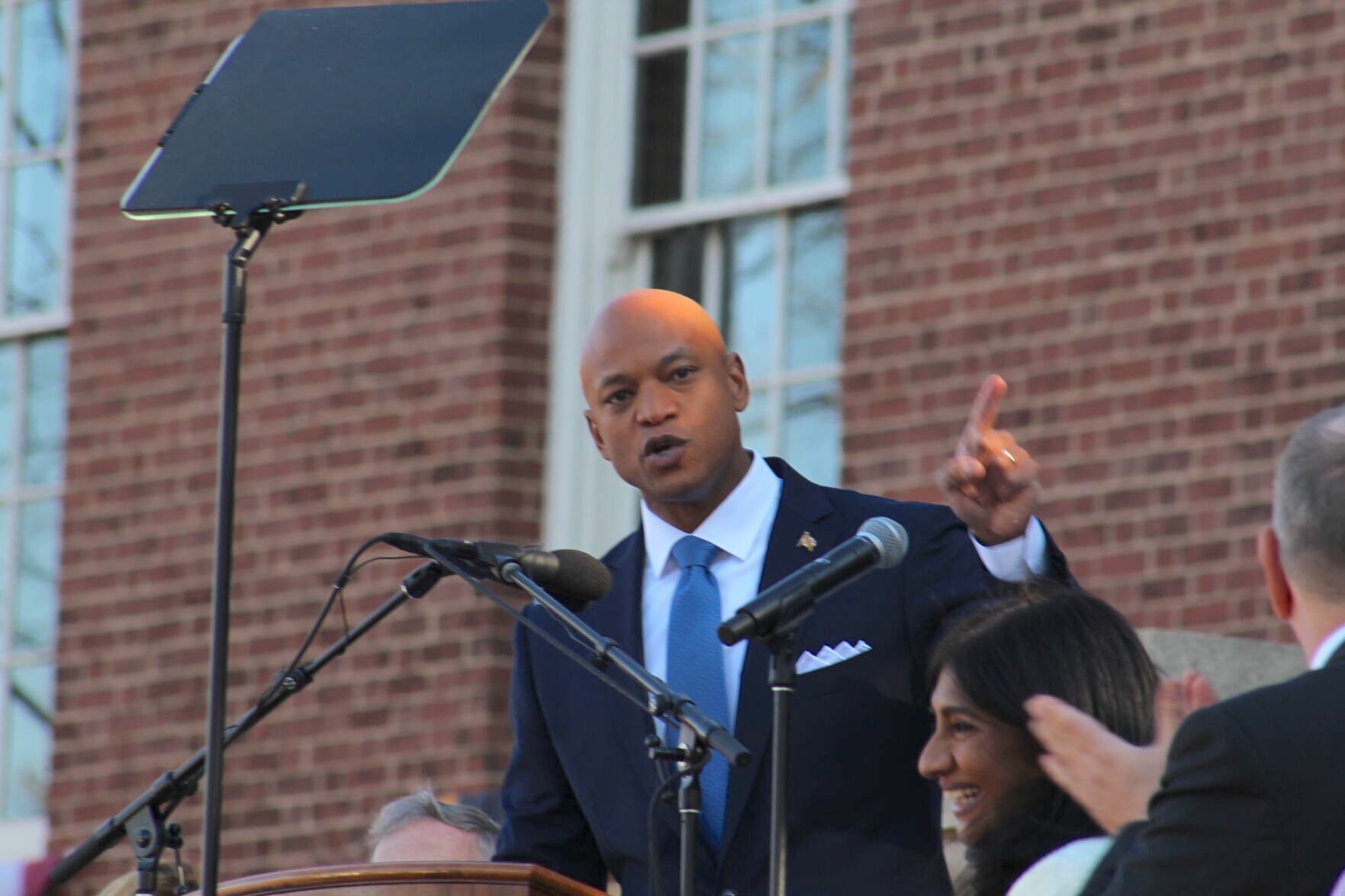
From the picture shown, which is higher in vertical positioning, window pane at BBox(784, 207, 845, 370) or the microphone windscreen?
window pane at BBox(784, 207, 845, 370)

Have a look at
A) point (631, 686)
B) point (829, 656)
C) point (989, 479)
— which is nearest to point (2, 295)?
point (631, 686)

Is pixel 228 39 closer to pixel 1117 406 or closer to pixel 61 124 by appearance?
pixel 61 124

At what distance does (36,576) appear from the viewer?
1027 cm

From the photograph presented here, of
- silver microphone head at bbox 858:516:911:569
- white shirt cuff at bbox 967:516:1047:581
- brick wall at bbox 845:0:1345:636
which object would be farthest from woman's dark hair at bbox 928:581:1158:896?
brick wall at bbox 845:0:1345:636

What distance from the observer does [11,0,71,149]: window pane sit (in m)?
10.5

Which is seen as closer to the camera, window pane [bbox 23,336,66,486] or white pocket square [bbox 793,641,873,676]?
white pocket square [bbox 793,641,873,676]

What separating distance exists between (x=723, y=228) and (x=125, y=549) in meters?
2.48

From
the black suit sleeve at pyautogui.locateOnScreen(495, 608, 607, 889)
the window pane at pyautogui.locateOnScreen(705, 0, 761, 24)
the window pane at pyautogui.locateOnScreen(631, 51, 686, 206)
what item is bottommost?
the black suit sleeve at pyautogui.locateOnScreen(495, 608, 607, 889)

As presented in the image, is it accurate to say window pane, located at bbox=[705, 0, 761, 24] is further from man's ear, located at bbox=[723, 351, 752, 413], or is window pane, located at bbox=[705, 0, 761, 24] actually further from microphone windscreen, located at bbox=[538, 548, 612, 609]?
microphone windscreen, located at bbox=[538, 548, 612, 609]

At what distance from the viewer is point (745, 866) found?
466cm

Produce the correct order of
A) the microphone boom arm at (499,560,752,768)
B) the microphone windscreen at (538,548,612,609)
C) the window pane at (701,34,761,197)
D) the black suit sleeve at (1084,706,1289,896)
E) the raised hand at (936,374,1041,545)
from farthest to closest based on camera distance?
1. the window pane at (701,34,761,197)
2. the raised hand at (936,374,1041,545)
3. the microphone windscreen at (538,548,612,609)
4. the microphone boom arm at (499,560,752,768)
5. the black suit sleeve at (1084,706,1289,896)

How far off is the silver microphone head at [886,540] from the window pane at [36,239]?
687cm

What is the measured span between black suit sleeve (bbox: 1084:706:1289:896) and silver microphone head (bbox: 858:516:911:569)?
74 cm

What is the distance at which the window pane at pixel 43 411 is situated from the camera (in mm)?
10258
